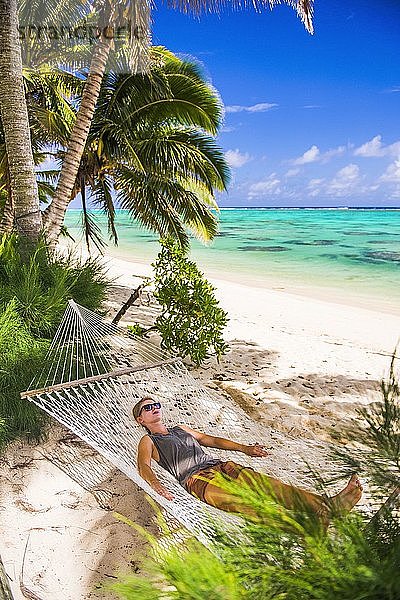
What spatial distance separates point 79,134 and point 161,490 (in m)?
3.00

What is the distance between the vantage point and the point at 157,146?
568cm

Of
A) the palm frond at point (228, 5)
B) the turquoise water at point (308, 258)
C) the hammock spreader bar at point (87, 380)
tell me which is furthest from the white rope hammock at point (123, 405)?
the turquoise water at point (308, 258)

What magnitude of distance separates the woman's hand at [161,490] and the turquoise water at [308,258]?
20.1 feet

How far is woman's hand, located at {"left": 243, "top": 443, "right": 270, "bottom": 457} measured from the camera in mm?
2121

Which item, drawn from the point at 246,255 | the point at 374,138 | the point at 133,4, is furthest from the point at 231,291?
the point at 374,138

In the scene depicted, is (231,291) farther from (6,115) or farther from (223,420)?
(223,420)

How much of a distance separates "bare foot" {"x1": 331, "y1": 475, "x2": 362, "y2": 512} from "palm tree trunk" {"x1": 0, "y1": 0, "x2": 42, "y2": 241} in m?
3.40

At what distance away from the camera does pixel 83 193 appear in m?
6.33

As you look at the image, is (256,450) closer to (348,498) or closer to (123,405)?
(123,405)

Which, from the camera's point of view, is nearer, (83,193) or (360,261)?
(83,193)

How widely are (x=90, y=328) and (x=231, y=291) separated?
18.6 ft

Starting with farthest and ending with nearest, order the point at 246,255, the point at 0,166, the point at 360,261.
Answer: the point at 246,255 < the point at 360,261 < the point at 0,166

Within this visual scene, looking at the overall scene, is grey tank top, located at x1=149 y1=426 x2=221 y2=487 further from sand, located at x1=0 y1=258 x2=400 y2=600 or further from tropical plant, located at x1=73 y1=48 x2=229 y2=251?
tropical plant, located at x1=73 y1=48 x2=229 y2=251

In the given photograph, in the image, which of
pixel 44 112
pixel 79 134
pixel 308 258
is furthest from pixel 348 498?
pixel 308 258
